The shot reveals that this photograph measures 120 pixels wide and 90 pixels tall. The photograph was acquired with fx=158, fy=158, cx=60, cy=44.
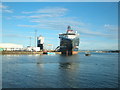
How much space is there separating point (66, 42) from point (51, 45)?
134ft

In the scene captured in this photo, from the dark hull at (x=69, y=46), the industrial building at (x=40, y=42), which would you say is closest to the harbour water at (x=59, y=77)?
the dark hull at (x=69, y=46)

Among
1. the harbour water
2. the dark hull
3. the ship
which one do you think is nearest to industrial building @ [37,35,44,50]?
the ship

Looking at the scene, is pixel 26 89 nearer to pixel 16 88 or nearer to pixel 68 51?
pixel 16 88

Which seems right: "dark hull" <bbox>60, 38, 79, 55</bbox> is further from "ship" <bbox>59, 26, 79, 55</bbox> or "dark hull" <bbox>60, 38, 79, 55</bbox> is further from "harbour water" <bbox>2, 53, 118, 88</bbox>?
"harbour water" <bbox>2, 53, 118, 88</bbox>

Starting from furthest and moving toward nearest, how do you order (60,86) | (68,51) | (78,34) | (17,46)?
(17,46)
(78,34)
(68,51)
(60,86)

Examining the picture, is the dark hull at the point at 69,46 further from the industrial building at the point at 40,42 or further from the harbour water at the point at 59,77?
the harbour water at the point at 59,77

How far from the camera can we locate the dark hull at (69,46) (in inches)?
4583

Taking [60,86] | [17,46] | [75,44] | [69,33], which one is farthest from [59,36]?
[60,86]

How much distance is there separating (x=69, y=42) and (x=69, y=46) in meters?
3.10

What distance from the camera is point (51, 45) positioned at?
15962 centimetres

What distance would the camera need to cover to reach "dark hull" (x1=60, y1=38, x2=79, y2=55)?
11640 cm

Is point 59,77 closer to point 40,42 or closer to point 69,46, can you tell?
point 69,46

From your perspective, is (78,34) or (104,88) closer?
(104,88)

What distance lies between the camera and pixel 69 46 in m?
117
